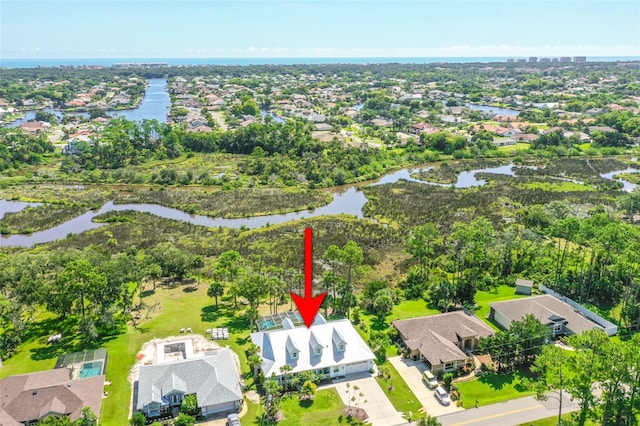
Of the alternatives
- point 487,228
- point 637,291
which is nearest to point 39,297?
point 487,228

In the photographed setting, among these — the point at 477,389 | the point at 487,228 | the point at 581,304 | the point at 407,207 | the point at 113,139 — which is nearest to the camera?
the point at 477,389

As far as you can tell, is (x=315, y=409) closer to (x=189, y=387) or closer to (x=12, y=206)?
(x=189, y=387)

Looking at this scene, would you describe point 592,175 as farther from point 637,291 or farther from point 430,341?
point 430,341

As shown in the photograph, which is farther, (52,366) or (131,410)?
(52,366)

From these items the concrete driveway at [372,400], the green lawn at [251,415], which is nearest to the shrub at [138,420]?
the green lawn at [251,415]

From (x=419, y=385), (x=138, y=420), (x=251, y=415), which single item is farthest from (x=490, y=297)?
(x=138, y=420)

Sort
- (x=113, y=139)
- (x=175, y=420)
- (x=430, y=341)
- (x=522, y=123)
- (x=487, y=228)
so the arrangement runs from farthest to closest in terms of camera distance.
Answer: (x=522, y=123)
(x=113, y=139)
(x=487, y=228)
(x=430, y=341)
(x=175, y=420)

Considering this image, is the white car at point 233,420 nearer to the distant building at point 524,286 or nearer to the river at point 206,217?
the distant building at point 524,286
